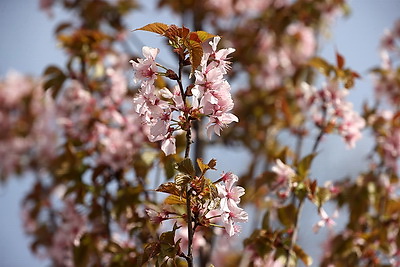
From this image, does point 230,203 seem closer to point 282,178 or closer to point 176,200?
point 176,200

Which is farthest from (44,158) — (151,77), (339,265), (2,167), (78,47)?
(151,77)

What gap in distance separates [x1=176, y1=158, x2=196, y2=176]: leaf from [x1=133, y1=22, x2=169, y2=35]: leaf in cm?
24

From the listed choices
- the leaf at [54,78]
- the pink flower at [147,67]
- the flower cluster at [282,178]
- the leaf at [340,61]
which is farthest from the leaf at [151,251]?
the leaf at [54,78]

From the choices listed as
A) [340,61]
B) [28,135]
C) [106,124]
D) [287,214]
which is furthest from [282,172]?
[28,135]

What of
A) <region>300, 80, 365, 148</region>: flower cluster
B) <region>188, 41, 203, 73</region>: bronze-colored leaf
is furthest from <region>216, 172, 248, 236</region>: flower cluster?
<region>300, 80, 365, 148</region>: flower cluster

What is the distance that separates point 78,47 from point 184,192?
51.6 inches

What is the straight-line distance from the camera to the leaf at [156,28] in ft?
3.13

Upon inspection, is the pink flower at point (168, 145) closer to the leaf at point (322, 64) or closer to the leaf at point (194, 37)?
the leaf at point (194, 37)

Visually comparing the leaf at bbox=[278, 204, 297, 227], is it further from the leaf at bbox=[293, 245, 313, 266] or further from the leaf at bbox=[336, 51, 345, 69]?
the leaf at bbox=[336, 51, 345, 69]

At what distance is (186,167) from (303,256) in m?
0.64

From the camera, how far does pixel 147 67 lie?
3.20 ft

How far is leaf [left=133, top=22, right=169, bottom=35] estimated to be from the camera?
95 cm

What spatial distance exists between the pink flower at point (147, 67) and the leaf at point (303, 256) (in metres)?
0.72

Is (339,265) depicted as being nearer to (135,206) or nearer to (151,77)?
(135,206)
